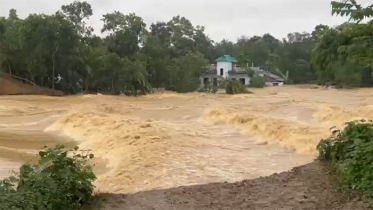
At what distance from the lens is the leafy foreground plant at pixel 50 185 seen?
5.26m

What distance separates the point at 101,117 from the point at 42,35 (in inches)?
645

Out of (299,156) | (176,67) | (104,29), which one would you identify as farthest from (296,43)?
(299,156)

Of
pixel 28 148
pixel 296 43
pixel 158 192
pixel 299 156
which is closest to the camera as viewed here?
pixel 158 192

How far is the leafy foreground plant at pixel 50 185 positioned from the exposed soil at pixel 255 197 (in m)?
0.34

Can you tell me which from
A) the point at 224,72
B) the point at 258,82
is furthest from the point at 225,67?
the point at 258,82

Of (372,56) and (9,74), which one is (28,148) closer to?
(372,56)

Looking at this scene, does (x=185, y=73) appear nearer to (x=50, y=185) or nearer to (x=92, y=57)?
(x=92, y=57)

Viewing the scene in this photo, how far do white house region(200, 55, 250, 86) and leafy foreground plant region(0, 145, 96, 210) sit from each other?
4888 cm

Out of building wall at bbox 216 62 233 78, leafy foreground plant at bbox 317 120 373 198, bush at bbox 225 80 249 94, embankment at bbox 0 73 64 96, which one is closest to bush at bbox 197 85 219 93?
bush at bbox 225 80 249 94

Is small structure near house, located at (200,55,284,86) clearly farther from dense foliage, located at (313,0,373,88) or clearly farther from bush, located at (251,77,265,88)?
dense foliage, located at (313,0,373,88)

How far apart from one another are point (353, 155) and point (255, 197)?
1451 mm

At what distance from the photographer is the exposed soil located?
609 centimetres

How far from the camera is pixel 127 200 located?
6738 millimetres

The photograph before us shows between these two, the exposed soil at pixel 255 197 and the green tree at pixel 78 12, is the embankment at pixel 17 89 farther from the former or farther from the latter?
the exposed soil at pixel 255 197
